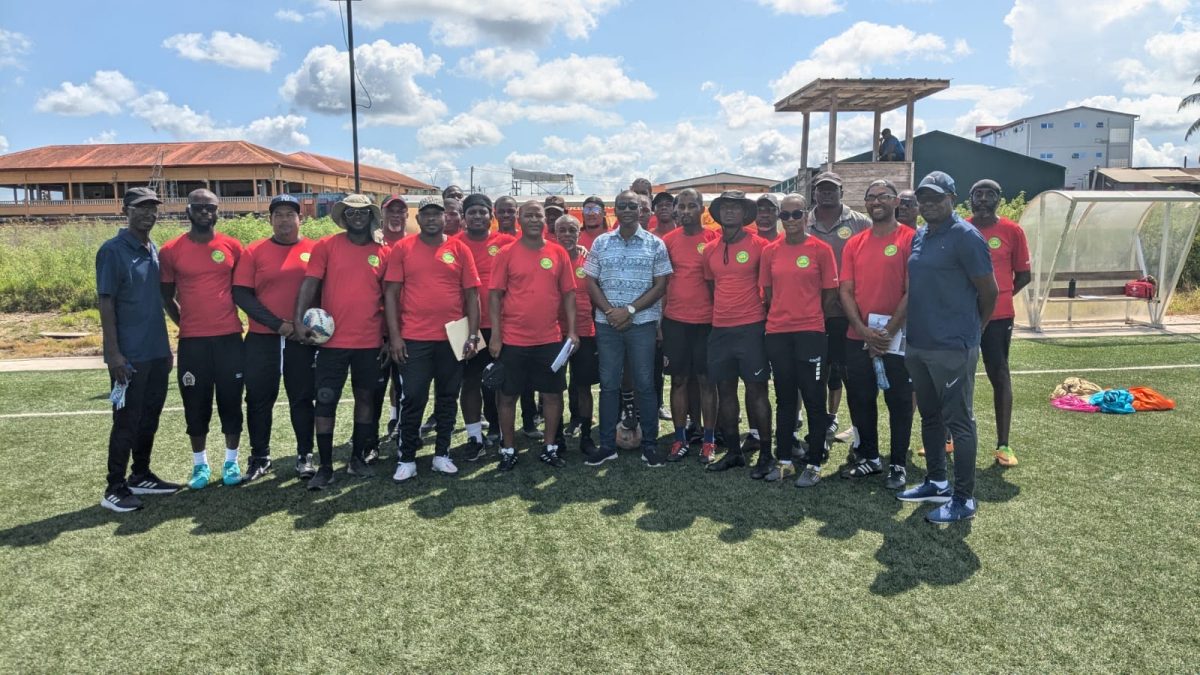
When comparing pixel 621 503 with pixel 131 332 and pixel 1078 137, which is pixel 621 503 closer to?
pixel 131 332

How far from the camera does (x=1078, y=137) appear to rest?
61.5 metres

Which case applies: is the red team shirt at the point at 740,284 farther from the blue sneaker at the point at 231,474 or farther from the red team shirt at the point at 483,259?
the blue sneaker at the point at 231,474

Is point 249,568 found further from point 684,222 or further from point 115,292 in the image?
point 684,222

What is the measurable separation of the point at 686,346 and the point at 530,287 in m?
1.25

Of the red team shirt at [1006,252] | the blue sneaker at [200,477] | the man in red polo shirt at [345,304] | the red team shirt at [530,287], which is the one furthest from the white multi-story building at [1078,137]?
the blue sneaker at [200,477]

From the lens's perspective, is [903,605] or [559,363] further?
[559,363]

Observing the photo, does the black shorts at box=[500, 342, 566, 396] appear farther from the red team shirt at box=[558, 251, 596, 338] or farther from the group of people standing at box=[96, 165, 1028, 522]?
the red team shirt at box=[558, 251, 596, 338]

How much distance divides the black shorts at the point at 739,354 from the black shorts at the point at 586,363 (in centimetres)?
106

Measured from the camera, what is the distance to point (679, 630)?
3.31 meters

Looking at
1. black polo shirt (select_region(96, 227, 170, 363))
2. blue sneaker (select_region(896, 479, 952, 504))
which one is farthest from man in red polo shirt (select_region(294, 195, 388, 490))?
blue sneaker (select_region(896, 479, 952, 504))

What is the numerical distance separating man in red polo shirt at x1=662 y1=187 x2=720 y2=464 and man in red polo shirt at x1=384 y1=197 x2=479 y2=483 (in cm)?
145

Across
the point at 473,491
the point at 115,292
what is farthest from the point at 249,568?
the point at 115,292

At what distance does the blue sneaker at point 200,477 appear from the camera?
5.26 m

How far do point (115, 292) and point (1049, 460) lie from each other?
21.2 ft
